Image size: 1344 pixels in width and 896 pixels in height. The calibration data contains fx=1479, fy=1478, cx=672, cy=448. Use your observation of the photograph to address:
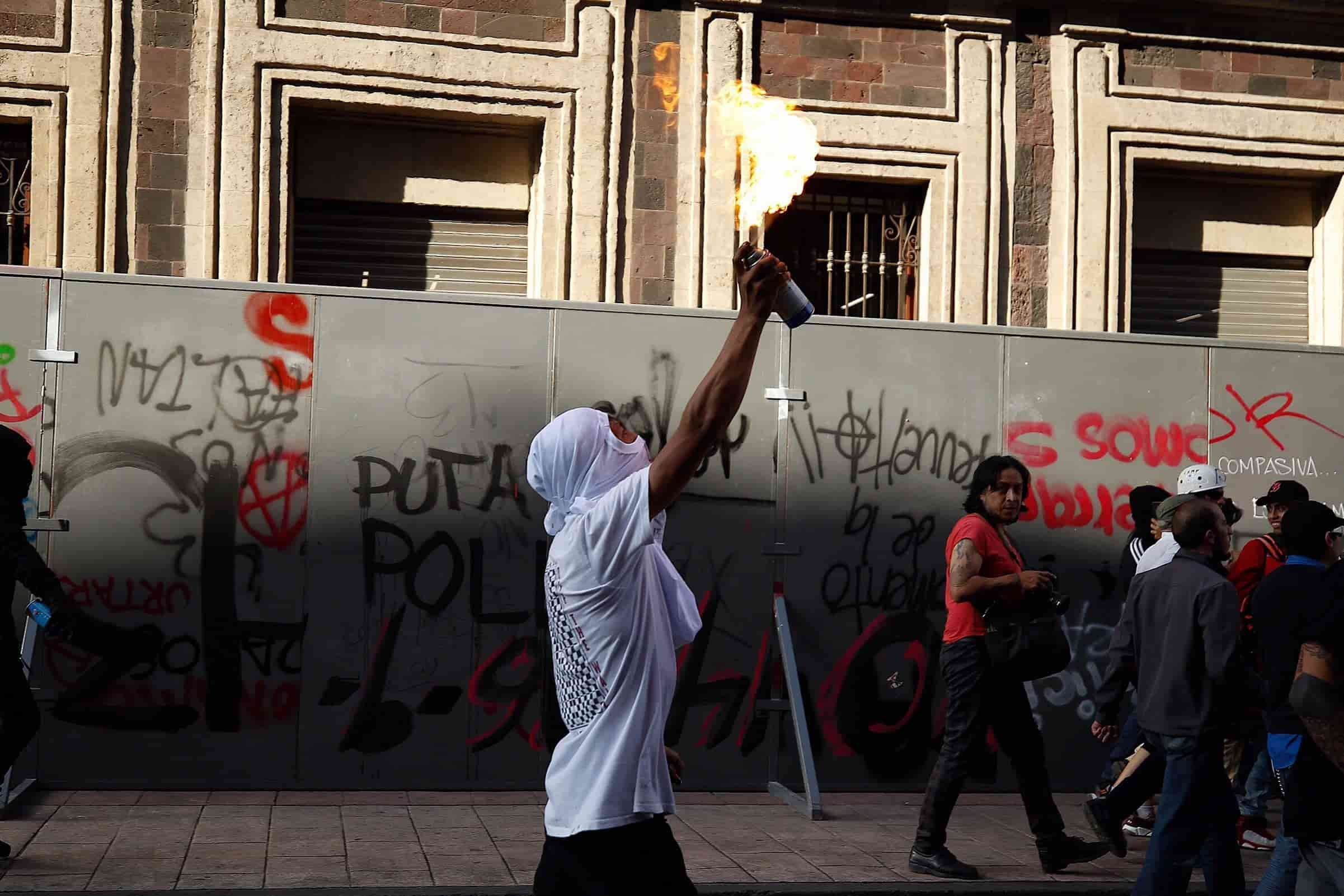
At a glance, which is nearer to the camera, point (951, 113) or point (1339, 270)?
point (951, 113)

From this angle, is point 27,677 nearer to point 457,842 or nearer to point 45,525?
point 45,525

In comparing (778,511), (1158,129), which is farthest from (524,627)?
(1158,129)

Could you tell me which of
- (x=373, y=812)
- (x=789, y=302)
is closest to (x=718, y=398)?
(x=789, y=302)

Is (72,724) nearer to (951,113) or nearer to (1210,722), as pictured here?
(1210,722)

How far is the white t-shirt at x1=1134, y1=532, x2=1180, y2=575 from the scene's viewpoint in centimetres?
698

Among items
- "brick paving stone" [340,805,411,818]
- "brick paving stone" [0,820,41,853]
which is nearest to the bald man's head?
"brick paving stone" [340,805,411,818]

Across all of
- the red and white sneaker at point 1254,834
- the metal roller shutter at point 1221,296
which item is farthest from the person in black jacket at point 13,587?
the metal roller shutter at point 1221,296

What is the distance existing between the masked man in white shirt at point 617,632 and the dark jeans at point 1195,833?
2.47m

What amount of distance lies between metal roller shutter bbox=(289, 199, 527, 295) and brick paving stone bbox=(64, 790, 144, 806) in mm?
4791

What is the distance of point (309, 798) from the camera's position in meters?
7.39

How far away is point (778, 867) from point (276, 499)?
3.13m

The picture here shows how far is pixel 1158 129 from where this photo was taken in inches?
480

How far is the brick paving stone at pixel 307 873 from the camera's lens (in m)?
5.67

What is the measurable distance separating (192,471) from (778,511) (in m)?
3.03
